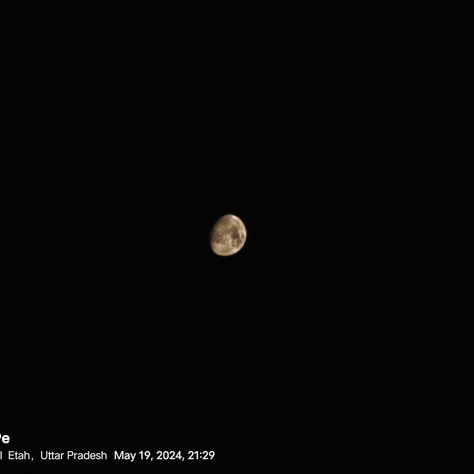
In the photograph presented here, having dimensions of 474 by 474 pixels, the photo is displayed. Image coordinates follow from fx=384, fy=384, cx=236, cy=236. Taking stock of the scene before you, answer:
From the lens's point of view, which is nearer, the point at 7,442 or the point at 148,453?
the point at 7,442

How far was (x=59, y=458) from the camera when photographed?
1.91 meters

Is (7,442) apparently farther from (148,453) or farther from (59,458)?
(148,453)

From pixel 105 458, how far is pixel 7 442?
18.4 inches

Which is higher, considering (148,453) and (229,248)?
(229,248)

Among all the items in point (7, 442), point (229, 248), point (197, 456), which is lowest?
point (197, 456)

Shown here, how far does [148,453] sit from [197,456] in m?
0.25

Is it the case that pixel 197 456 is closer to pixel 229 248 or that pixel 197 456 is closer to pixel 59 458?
pixel 59 458

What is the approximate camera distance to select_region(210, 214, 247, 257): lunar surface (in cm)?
197

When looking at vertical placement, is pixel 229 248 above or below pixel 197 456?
above

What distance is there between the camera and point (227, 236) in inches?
78.2

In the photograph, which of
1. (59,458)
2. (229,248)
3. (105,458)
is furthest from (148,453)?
(229,248)

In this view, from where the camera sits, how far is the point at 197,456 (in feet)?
6.63

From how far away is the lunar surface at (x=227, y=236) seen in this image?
77.7 inches

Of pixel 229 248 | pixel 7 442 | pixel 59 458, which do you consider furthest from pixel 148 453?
pixel 229 248
